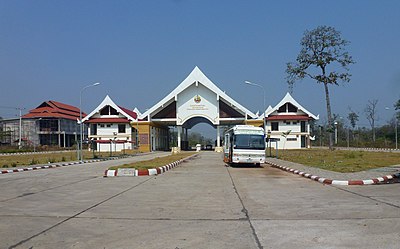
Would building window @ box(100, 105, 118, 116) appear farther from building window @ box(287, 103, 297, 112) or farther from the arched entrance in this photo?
building window @ box(287, 103, 297, 112)

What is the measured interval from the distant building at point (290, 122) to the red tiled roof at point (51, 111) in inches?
1654

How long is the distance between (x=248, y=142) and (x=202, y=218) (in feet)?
59.1

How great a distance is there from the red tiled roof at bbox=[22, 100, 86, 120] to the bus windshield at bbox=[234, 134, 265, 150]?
211 feet

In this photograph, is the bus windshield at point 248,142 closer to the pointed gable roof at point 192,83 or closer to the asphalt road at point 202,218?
the asphalt road at point 202,218

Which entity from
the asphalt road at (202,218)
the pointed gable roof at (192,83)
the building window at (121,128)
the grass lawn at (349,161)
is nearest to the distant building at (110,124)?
the building window at (121,128)

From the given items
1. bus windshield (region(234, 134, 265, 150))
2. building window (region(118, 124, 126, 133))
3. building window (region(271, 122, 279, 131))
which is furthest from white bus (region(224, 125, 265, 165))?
building window (region(118, 124, 126, 133))

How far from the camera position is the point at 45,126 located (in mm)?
84562

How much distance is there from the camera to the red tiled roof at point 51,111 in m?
83.9

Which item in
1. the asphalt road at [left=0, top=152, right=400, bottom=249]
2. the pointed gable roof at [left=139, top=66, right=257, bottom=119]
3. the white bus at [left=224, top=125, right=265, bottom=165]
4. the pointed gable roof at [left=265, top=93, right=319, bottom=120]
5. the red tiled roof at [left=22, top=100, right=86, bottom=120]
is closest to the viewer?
the asphalt road at [left=0, top=152, right=400, bottom=249]

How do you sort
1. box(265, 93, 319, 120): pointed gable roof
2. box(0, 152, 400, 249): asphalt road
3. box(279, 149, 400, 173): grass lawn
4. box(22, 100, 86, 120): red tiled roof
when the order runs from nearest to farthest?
box(0, 152, 400, 249): asphalt road, box(279, 149, 400, 173): grass lawn, box(265, 93, 319, 120): pointed gable roof, box(22, 100, 86, 120): red tiled roof

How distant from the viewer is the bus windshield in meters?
26.2

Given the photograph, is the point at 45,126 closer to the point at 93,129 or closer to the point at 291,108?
the point at 93,129

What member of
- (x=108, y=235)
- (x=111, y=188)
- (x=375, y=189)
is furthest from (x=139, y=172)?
(x=108, y=235)

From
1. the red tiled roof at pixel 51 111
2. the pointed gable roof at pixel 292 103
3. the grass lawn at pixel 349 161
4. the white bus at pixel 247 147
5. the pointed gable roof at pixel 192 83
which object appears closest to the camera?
the grass lawn at pixel 349 161
